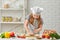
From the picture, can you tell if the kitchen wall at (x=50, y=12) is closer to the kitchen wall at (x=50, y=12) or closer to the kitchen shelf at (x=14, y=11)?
the kitchen wall at (x=50, y=12)

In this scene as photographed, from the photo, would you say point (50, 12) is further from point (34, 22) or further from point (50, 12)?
point (34, 22)

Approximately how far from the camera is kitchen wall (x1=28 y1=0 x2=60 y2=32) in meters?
5.09

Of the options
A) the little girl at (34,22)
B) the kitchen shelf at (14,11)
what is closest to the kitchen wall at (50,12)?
the kitchen shelf at (14,11)

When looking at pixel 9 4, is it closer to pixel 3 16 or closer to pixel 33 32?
pixel 3 16

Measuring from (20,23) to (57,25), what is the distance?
102 cm

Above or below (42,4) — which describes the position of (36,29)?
below

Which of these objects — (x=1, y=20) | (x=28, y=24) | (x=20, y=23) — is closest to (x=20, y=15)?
(x=20, y=23)

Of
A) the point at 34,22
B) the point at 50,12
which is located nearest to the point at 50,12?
the point at 50,12

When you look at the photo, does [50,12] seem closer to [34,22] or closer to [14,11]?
[14,11]

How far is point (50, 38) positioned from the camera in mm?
2412

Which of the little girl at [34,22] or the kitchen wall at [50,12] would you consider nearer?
the little girl at [34,22]

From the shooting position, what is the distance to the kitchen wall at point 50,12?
5.09 metres

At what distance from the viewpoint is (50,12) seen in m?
5.11

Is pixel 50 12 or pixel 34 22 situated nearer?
pixel 34 22
